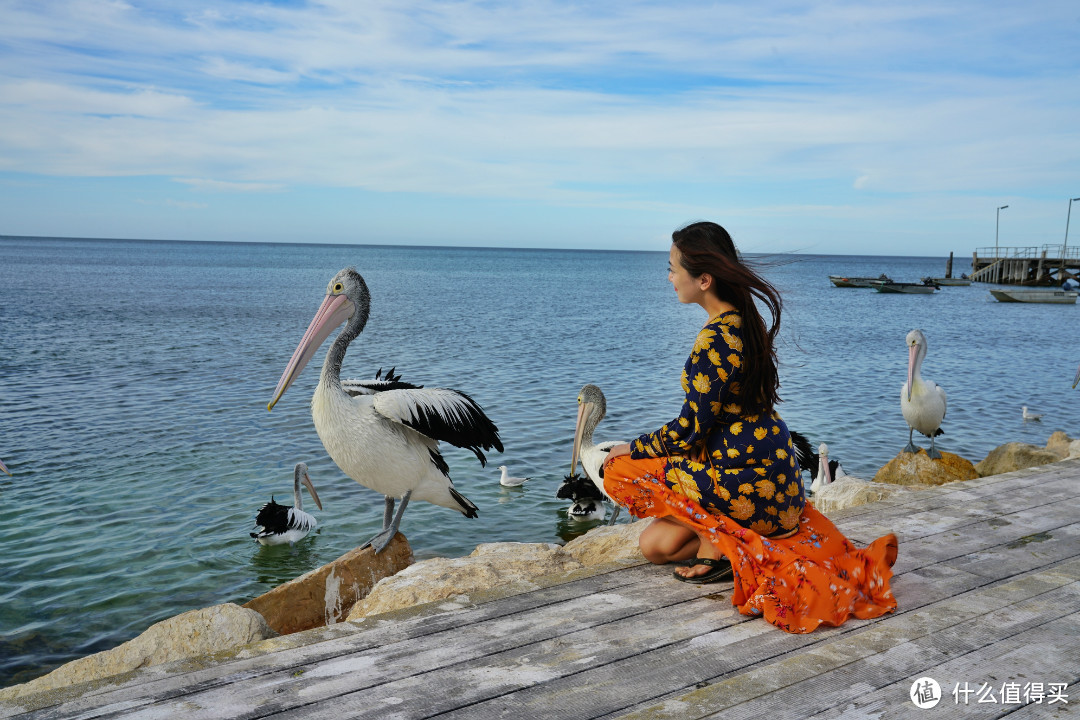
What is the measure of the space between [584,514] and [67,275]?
59.3 metres

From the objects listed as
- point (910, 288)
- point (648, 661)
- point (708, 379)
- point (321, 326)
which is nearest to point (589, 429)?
point (321, 326)

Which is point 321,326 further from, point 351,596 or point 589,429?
point 589,429

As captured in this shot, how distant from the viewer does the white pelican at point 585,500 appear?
311 inches

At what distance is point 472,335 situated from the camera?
2389 centimetres

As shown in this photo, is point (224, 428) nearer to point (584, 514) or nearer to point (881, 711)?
point (584, 514)

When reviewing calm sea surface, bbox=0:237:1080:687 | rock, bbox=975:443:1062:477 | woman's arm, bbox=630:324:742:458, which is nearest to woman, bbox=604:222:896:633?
woman's arm, bbox=630:324:742:458

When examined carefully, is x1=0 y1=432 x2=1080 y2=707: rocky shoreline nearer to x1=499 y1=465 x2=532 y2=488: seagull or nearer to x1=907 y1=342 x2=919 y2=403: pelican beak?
x1=499 y1=465 x2=532 y2=488: seagull

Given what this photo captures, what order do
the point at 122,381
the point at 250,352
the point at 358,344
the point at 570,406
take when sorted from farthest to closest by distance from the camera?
the point at 358,344 < the point at 250,352 < the point at 122,381 < the point at 570,406

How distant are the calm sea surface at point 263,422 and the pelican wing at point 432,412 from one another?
7.00 ft

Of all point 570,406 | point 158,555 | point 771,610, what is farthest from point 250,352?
point 771,610

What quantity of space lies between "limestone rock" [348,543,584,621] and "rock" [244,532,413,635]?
64cm

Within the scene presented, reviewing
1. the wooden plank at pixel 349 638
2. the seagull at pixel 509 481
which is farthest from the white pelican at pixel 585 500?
the wooden plank at pixel 349 638

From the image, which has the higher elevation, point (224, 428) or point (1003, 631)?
point (1003, 631)

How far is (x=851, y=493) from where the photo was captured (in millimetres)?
6027
